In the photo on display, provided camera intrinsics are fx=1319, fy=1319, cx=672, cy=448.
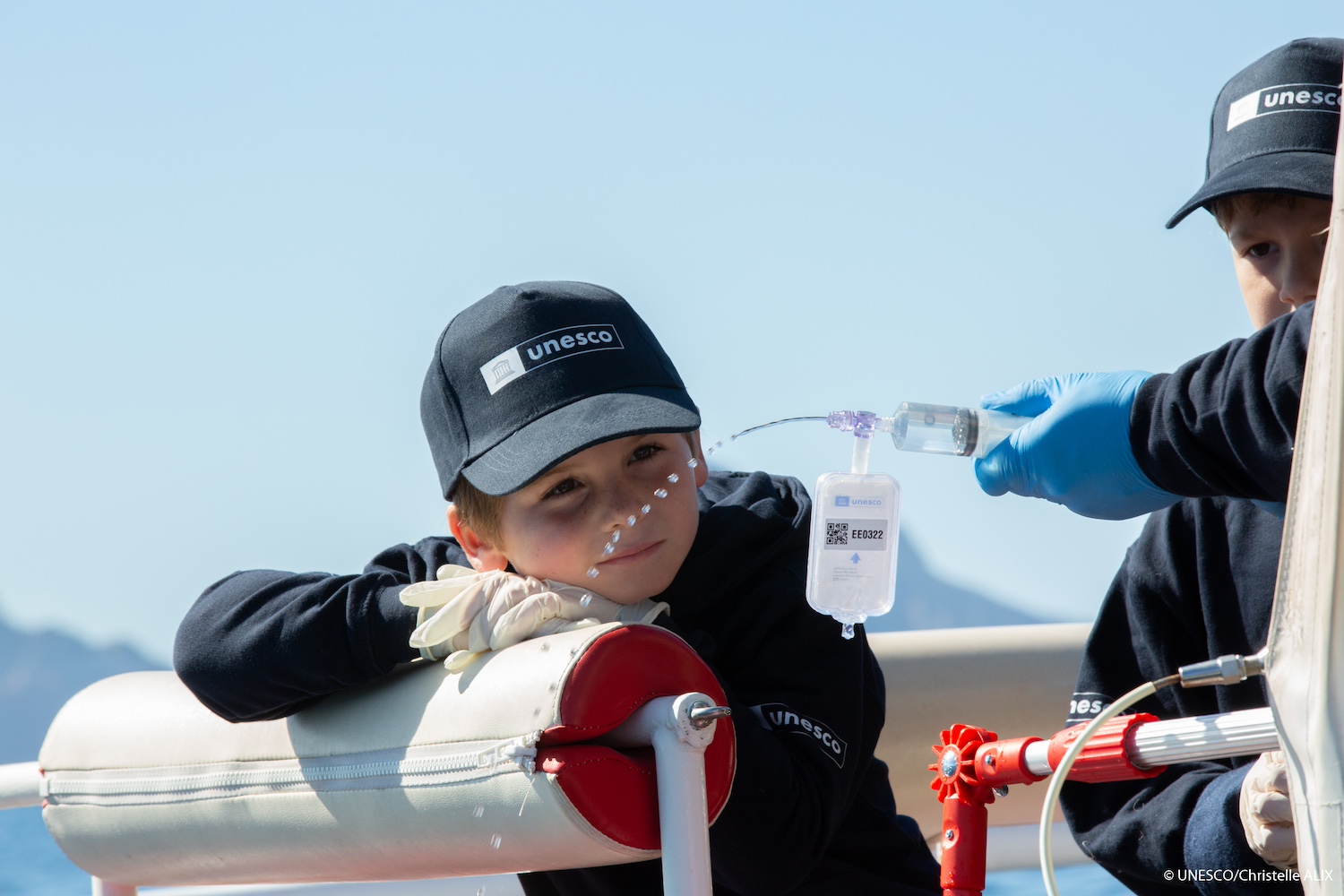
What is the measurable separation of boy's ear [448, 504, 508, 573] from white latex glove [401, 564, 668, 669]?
0.18 meters

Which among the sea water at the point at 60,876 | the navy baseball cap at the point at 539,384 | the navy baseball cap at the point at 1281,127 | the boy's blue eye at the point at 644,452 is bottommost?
the sea water at the point at 60,876

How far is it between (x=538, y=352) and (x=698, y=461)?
236mm

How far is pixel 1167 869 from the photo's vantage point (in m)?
1.36

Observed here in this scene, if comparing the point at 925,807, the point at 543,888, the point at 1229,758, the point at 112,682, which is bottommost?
the point at 925,807

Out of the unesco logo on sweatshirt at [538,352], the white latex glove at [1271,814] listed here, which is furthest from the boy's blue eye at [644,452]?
the white latex glove at [1271,814]

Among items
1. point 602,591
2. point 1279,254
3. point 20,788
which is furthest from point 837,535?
point 20,788

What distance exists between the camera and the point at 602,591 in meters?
1.38

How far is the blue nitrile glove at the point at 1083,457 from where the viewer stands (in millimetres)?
1091

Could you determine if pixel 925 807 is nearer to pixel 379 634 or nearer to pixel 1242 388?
pixel 379 634

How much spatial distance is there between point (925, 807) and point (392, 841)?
1.51 m

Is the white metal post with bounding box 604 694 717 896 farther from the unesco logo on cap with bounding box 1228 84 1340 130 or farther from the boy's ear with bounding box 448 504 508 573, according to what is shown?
the unesco logo on cap with bounding box 1228 84 1340 130

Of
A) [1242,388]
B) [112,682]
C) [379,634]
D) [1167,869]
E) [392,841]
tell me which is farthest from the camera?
[112,682]

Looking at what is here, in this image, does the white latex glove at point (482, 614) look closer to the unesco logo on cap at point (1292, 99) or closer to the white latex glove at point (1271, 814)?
the white latex glove at point (1271, 814)

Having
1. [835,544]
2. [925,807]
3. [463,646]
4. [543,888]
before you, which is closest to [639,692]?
[463,646]
